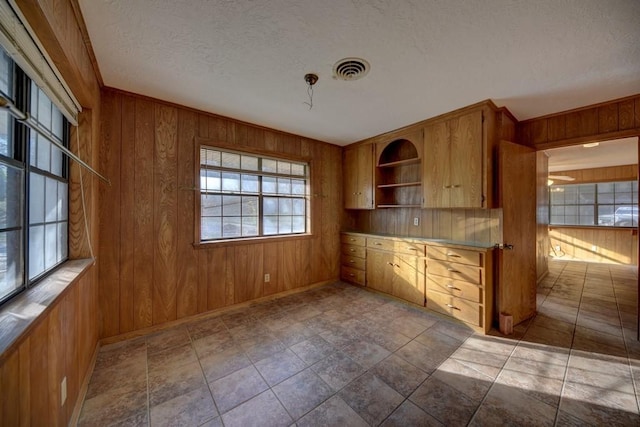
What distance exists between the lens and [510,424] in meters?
1.45

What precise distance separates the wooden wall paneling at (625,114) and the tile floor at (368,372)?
214 centimetres

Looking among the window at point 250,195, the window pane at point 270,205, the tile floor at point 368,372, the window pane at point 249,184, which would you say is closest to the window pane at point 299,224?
the window at point 250,195

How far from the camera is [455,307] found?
9.08 feet

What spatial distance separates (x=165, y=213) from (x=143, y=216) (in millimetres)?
196

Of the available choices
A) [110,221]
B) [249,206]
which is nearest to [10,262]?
[110,221]

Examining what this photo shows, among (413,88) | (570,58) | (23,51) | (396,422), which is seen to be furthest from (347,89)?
(396,422)

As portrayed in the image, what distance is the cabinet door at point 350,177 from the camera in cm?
417

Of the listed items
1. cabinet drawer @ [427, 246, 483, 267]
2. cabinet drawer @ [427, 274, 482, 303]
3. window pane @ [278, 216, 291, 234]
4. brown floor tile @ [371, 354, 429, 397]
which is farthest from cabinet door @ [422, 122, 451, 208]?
window pane @ [278, 216, 291, 234]

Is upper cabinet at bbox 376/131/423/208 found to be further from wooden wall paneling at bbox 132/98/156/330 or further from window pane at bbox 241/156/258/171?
wooden wall paneling at bbox 132/98/156/330

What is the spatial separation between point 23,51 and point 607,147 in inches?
280

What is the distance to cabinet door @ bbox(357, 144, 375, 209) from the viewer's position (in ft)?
12.8

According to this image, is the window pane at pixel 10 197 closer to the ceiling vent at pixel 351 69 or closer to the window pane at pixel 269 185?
the ceiling vent at pixel 351 69

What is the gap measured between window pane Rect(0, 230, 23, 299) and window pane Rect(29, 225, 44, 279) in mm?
117

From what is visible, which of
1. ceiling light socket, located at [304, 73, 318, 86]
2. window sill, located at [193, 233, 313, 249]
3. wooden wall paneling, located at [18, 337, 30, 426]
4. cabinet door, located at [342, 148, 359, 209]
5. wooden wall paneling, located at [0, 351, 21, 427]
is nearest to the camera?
wooden wall paneling, located at [0, 351, 21, 427]
